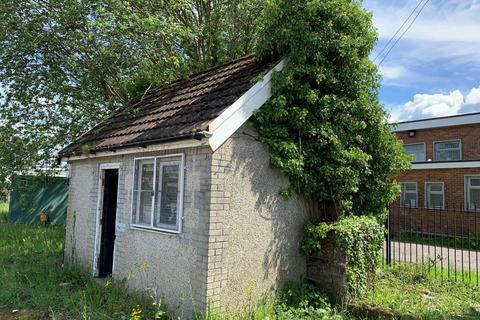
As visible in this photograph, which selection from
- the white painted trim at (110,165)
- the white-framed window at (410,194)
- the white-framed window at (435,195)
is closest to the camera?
the white painted trim at (110,165)

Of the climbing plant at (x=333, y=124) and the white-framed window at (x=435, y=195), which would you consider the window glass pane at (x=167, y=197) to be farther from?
the white-framed window at (x=435, y=195)

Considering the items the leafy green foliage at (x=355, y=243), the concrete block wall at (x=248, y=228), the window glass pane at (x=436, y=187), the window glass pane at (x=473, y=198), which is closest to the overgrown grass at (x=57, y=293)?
the concrete block wall at (x=248, y=228)

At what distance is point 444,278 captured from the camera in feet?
26.8

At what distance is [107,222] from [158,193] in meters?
2.71

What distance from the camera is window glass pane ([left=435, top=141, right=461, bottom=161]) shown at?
1988 centimetres

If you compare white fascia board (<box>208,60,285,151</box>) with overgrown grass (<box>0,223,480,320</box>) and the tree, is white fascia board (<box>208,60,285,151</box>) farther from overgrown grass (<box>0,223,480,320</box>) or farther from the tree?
the tree

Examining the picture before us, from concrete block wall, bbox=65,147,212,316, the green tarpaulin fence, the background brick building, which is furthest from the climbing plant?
the green tarpaulin fence

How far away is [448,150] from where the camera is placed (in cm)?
2030

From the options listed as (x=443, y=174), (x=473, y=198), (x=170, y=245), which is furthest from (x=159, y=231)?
(x=443, y=174)

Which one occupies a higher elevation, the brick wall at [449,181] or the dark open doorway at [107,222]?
the brick wall at [449,181]

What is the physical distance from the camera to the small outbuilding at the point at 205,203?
576cm

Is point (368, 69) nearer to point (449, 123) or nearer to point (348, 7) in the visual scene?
point (348, 7)

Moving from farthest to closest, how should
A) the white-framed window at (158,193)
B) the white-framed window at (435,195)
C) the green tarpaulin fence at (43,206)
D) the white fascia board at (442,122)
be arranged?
the green tarpaulin fence at (43,206)
the white fascia board at (442,122)
the white-framed window at (435,195)
the white-framed window at (158,193)

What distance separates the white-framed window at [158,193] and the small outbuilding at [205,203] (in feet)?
0.06
